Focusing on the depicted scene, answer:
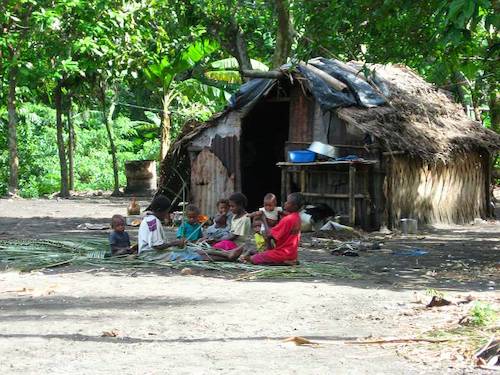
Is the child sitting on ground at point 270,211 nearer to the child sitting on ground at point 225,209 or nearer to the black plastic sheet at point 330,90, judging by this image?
the child sitting on ground at point 225,209

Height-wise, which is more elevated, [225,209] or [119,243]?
[225,209]

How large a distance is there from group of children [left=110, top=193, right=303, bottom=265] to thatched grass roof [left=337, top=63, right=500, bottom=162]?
4.61 m

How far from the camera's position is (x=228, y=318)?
7262 millimetres

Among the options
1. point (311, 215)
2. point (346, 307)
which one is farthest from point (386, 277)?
point (311, 215)

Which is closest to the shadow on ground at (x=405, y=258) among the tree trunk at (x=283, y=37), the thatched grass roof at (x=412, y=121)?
the thatched grass roof at (x=412, y=121)

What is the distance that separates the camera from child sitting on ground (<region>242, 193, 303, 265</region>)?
10453 mm

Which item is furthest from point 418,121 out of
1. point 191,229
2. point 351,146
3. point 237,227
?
point 237,227

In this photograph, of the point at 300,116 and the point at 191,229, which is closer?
the point at 191,229

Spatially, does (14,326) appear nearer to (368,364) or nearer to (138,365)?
(138,365)

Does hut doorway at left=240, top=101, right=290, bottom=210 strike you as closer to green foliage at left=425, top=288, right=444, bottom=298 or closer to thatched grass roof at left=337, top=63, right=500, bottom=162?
thatched grass roof at left=337, top=63, right=500, bottom=162

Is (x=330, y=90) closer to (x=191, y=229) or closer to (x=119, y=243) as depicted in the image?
(x=191, y=229)

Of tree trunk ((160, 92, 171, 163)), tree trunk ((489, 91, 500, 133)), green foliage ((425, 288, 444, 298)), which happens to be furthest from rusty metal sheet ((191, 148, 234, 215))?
tree trunk ((489, 91, 500, 133))

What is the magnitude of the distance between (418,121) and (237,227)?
302 inches

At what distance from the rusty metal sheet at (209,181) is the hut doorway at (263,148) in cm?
101
